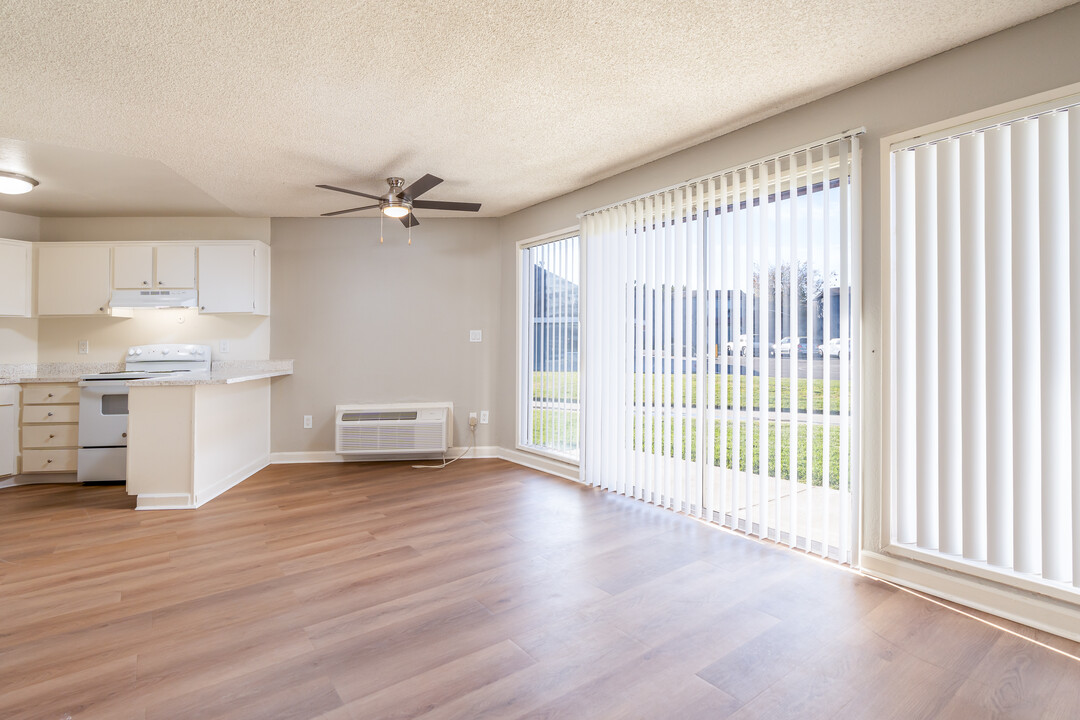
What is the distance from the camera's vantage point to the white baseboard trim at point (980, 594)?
1.91 meters

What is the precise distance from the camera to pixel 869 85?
249 cm

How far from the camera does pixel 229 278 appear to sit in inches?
183

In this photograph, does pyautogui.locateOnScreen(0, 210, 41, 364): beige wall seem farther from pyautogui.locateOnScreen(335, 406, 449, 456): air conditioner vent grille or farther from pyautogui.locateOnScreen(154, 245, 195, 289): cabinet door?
pyautogui.locateOnScreen(335, 406, 449, 456): air conditioner vent grille

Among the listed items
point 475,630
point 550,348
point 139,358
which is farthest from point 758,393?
point 139,358

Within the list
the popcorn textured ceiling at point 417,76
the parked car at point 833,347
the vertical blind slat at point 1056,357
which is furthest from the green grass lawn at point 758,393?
the popcorn textured ceiling at point 417,76

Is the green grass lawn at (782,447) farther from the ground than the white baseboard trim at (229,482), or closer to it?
farther from the ground

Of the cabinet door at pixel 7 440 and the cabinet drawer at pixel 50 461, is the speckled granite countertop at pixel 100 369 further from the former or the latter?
the cabinet drawer at pixel 50 461

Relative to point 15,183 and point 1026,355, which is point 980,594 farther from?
point 15,183

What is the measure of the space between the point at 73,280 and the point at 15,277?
1.31ft

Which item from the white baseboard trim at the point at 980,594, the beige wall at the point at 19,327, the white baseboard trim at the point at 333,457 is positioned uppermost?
the beige wall at the point at 19,327

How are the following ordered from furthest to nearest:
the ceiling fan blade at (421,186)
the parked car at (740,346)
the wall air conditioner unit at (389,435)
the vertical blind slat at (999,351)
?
1. the wall air conditioner unit at (389,435)
2. the ceiling fan blade at (421,186)
3. the parked car at (740,346)
4. the vertical blind slat at (999,351)

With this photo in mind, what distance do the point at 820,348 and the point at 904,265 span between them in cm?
52

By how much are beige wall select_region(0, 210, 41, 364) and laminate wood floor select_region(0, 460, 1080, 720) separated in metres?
2.34

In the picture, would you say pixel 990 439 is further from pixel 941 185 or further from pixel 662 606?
pixel 662 606
